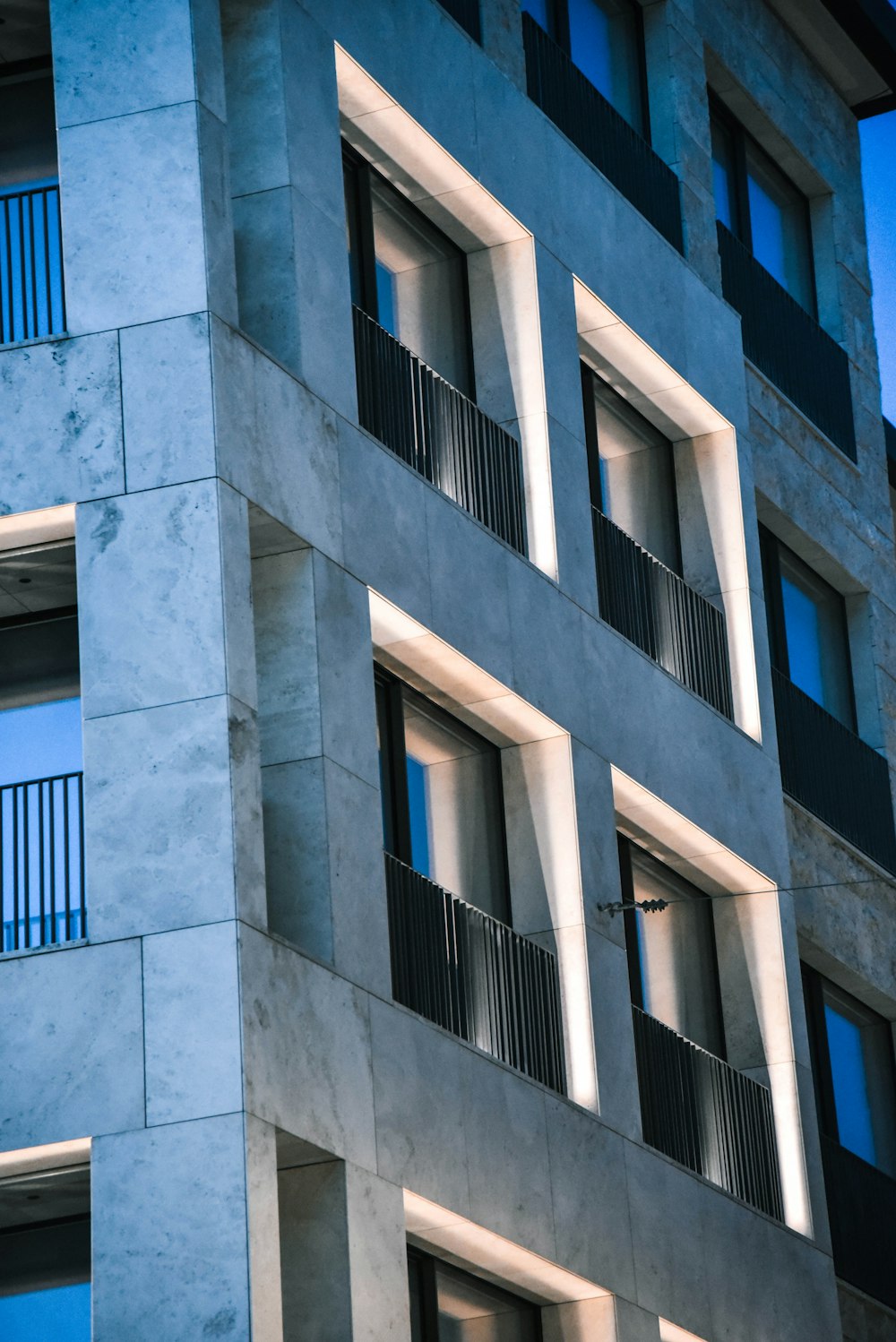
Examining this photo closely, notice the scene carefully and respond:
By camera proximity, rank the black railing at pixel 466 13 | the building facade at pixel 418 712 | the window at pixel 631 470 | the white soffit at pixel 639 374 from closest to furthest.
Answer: the building facade at pixel 418 712 → the black railing at pixel 466 13 → the white soffit at pixel 639 374 → the window at pixel 631 470

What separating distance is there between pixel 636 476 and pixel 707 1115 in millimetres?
7004

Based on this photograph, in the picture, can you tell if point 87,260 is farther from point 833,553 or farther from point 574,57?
point 833,553

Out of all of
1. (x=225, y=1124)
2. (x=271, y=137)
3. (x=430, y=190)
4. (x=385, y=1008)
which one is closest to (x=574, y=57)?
(x=430, y=190)

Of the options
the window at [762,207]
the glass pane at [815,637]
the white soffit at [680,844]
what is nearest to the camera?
the white soffit at [680,844]

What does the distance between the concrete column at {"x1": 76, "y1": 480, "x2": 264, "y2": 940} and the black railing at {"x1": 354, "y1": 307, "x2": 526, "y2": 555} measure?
4.01m

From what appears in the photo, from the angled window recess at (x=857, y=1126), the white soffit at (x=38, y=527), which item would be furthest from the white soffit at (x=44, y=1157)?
the angled window recess at (x=857, y=1126)

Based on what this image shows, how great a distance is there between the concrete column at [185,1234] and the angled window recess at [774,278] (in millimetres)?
16528

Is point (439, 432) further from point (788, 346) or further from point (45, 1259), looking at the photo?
point (788, 346)

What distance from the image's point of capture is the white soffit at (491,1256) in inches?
871

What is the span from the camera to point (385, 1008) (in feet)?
71.0

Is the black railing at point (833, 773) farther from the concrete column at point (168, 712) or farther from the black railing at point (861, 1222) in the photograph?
the concrete column at point (168, 712)

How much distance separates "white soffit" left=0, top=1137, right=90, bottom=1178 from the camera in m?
19.5

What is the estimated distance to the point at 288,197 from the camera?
75.6 ft

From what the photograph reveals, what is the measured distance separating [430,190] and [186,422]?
21.4 feet
